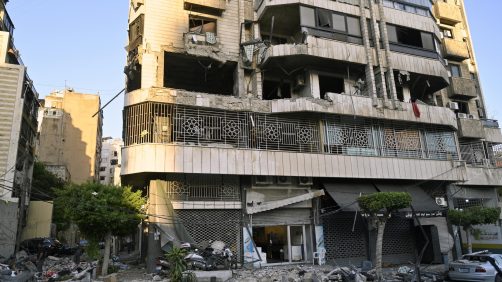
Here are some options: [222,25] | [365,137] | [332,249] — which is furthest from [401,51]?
[332,249]

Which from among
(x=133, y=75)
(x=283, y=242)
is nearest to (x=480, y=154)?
(x=283, y=242)

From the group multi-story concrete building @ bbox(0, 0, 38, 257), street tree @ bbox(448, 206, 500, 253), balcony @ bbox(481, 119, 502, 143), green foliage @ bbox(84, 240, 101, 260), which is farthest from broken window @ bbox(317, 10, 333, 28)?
multi-story concrete building @ bbox(0, 0, 38, 257)

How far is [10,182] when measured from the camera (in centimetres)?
1864

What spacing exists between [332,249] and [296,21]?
1314cm

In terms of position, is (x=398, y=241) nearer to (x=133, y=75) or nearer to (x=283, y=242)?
(x=283, y=242)

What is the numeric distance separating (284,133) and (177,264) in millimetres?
8967

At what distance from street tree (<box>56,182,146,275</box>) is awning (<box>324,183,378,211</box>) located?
928cm

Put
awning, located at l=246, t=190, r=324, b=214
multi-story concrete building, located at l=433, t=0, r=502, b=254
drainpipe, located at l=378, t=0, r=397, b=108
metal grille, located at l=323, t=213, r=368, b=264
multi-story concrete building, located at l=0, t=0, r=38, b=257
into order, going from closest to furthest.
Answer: awning, located at l=246, t=190, r=324, b=214, multi-story concrete building, located at l=0, t=0, r=38, b=257, metal grille, located at l=323, t=213, r=368, b=264, drainpipe, located at l=378, t=0, r=397, b=108, multi-story concrete building, located at l=433, t=0, r=502, b=254

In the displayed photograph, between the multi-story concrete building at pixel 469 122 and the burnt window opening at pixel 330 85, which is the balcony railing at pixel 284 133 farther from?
the multi-story concrete building at pixel 469 122

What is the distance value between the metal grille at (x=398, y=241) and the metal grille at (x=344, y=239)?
168cm

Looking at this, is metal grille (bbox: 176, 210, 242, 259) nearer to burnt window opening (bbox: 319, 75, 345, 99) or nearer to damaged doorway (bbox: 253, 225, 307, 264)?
damaged doorway (bbox: 253, 225, 307, 264)

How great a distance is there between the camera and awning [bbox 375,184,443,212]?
63.2ft

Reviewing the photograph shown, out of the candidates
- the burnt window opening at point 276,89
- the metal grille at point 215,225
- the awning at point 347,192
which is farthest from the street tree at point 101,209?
the burnt window opening at point 276,89

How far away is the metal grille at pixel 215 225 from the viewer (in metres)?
16.8
